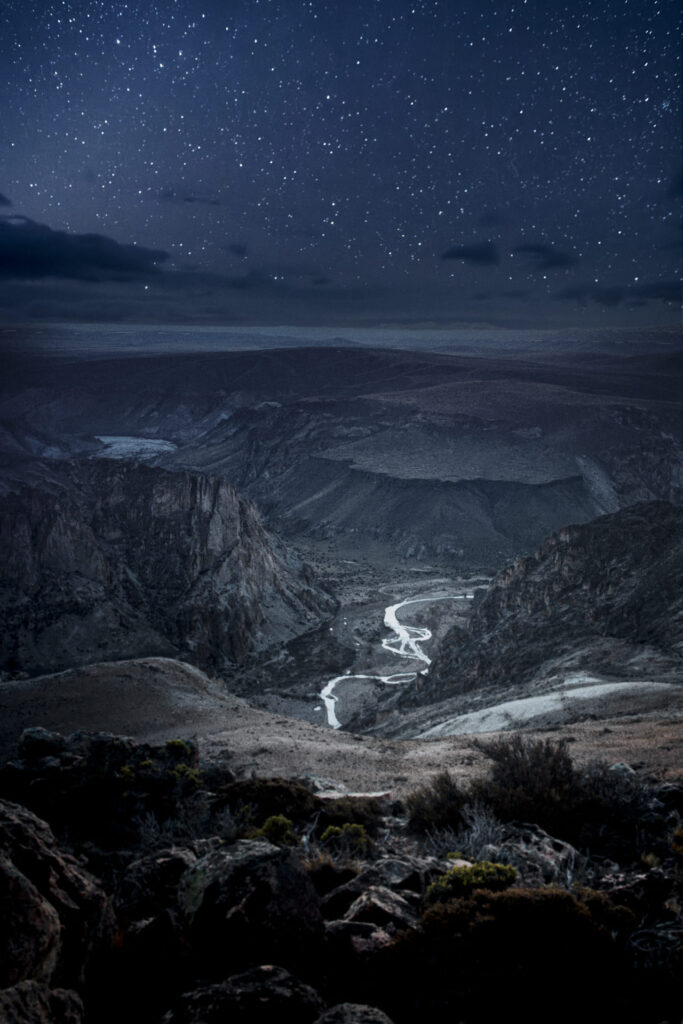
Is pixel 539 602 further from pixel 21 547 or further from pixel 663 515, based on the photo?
pixel 21 547

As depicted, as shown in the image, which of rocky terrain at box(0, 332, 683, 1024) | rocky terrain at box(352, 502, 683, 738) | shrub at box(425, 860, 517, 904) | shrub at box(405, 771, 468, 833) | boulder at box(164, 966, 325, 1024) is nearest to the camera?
boulder at box(164, 966, 325, 1024)

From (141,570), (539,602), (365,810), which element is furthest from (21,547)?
(365,810)

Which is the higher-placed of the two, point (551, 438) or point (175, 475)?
point (551, 438)

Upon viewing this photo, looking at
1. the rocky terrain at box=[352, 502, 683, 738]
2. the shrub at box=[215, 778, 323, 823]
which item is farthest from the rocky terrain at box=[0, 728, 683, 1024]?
the rocky terrain at box=[352, 502, 683, 738]

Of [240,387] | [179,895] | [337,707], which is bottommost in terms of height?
[337,707]

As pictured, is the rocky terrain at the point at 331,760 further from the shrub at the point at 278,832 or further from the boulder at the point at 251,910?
the shrub at the point at 278,832

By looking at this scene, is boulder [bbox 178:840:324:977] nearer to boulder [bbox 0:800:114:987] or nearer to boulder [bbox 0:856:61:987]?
boulder [bbox 0:800:114:987]

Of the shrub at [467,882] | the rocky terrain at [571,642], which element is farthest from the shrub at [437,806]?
the rocky terrain at [571,642]

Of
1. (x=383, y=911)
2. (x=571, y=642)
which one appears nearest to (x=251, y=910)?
(x=383, y=911)

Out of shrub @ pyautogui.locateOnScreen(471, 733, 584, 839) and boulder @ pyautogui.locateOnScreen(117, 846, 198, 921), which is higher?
boulder @ pyautogui.locateOnScreen(117, 846, 198, 921)
